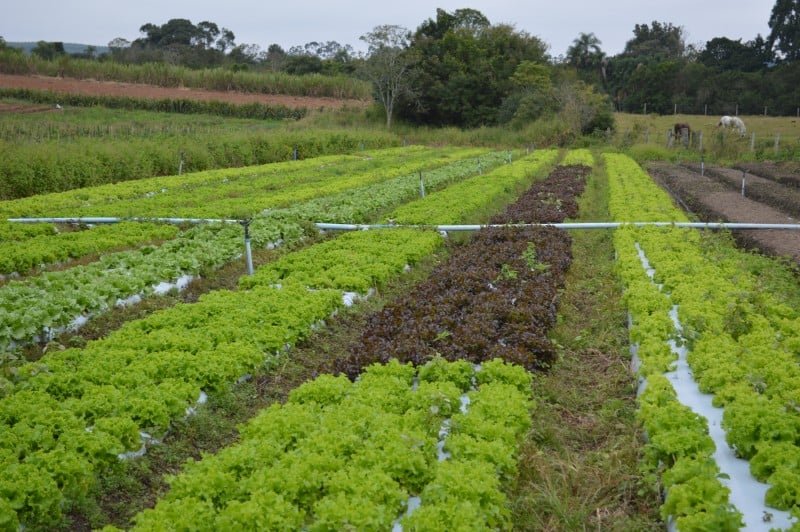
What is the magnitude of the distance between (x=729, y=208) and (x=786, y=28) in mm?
62168

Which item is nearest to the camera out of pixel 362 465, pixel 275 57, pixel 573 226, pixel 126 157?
pixel 362 465

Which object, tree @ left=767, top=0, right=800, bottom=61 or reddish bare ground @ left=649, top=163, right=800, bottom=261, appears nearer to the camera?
reddish bare ground @ left=649, top=163, right=800, bottom=261

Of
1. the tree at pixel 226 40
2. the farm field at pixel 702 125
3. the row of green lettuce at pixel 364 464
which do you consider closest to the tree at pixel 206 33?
the tree at pixel 226 40

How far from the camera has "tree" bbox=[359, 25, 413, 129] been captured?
55094mm

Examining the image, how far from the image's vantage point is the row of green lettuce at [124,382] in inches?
209

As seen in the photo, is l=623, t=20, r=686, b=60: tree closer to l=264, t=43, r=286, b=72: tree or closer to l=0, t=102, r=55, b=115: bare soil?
l=264, t=43, r=286, b=72: tree

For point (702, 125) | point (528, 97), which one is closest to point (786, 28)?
point (702, 125)

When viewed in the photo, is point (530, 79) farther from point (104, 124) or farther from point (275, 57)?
point (275, 57)

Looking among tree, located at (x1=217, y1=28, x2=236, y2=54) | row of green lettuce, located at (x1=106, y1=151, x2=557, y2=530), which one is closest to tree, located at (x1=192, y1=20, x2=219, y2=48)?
tree, located at (x1=217, y1=28, x2=236, y2=54)

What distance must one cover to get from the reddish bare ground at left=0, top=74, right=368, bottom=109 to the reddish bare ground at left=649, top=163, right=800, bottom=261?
38809mm

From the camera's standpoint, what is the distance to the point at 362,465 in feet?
17.8

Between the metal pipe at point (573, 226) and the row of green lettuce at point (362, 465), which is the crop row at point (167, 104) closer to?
the metal pipe at point (573, 226)

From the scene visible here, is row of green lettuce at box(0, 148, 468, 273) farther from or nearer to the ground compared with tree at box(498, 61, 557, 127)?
nearer to the ground

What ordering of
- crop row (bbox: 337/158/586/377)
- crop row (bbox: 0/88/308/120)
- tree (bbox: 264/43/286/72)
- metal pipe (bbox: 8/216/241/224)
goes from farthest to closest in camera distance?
tree (bbox: 264/43/286/72)
crop row (bbox: 0/88/308/120)
metal pipe (bbox: 8/216/241/224)
crop row (bbox: 337/158/586/377)
